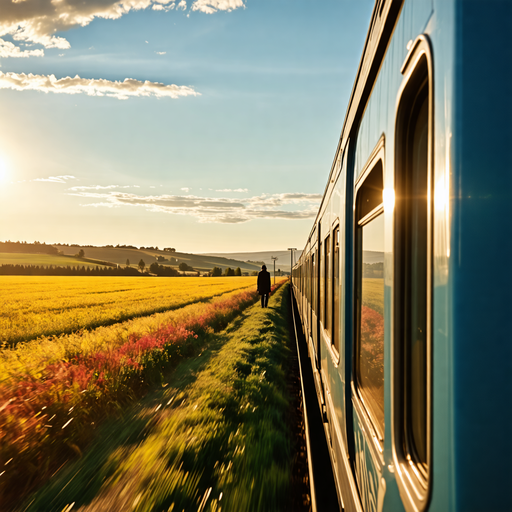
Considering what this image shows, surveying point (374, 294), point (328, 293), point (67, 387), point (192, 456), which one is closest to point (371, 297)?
point (374, 294)

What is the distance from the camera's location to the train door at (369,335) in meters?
2.01

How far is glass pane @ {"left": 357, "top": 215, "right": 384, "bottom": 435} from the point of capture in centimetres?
202

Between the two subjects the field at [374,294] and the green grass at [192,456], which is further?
the green grass at [192,456]

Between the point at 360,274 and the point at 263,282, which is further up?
the point at 360,274

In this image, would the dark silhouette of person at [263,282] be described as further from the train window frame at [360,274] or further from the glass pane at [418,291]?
the glass pane at [418,291]

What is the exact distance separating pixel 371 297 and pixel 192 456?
3.13 meters

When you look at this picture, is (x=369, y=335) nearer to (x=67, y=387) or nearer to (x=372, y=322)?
(x=372, y=322)

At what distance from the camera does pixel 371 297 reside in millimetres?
2299

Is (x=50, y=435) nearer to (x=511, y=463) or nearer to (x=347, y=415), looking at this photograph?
(x=347, y=415)

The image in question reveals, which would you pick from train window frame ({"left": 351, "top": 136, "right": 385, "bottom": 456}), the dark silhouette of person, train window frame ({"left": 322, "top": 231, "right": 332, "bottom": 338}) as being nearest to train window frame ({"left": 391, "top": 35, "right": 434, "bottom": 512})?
train window frame ({"left": 351, "top": 136, "right": 385, "bottom": 456})

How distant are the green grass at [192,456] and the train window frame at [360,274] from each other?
5.77 feet

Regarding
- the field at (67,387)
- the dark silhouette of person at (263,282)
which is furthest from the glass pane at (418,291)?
the dark silhouette of person at (263,282)

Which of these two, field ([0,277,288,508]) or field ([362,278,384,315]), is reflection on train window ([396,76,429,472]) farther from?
field ([0,277,288,508])

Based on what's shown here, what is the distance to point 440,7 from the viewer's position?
3.68ft
